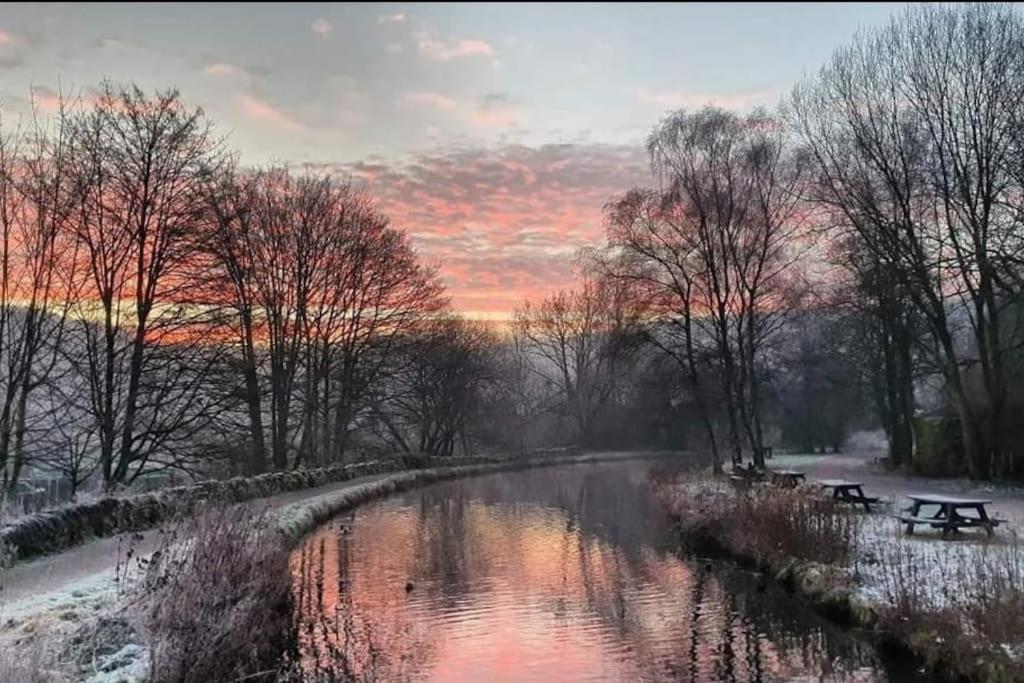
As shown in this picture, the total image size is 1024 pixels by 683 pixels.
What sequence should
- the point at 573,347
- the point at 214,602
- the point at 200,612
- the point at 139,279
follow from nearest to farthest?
1. the point at 200,612
2. the point at 214,602
3. the point at 139,279
4. the point at 573,347

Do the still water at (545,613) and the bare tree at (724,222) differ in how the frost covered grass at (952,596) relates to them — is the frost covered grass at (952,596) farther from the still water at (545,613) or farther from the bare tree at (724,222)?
the bare tree at (724,222)

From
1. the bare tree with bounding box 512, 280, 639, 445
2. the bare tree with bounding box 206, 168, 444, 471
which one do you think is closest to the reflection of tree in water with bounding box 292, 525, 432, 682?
the bare tree with bounding box 206, 168, 444, 471

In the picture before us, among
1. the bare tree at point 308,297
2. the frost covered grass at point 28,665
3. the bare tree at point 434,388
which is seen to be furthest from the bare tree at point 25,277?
the bare tree at point 434,388

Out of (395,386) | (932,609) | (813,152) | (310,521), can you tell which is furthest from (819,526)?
(395,386)

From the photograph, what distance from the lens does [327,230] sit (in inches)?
1511

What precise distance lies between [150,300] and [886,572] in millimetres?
21095

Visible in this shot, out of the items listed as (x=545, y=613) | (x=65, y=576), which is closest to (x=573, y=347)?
(x=545, y=613)

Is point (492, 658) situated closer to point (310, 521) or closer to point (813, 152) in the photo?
point (310, 521)

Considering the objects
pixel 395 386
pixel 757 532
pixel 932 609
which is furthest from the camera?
pixel 395 386

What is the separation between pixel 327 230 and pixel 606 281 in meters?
13.6

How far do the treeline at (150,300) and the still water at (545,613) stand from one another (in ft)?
23.8

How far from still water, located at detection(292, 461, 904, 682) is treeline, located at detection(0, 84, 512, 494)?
724 centimetres

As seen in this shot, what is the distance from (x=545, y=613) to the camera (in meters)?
12.4

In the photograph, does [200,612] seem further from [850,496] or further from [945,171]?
[945,171]
